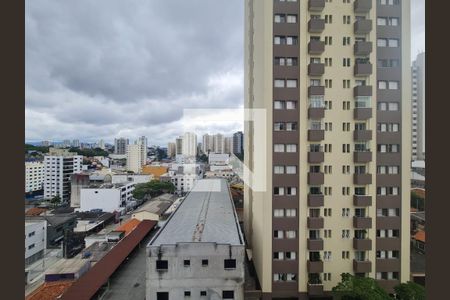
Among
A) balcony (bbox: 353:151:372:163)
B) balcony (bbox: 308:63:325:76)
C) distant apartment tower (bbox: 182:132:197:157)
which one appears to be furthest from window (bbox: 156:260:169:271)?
distant apartment tower (bbox: 182:132:197:157)

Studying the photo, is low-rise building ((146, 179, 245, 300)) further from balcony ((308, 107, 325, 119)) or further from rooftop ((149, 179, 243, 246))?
balcony ((308, 107, 325, 119))

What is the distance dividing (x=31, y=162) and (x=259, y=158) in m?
35.1

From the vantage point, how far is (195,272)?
25.9ft

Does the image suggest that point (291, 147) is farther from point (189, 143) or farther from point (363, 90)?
point (189, 143)

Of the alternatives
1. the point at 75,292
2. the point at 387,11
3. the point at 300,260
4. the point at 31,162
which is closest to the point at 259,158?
the point at 300,260

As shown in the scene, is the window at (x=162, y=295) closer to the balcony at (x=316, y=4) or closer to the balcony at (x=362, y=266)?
the balcony at (x=362, y=266)

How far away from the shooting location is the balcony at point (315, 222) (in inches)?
341

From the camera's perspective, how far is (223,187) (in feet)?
67.9

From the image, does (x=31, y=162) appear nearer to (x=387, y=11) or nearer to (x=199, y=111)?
(x=199, y=111)

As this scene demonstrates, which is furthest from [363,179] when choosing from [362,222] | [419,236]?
[419,236]

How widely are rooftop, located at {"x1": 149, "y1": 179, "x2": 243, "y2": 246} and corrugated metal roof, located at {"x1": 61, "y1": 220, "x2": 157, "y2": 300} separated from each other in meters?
2.86

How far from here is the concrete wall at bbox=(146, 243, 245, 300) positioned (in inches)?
308

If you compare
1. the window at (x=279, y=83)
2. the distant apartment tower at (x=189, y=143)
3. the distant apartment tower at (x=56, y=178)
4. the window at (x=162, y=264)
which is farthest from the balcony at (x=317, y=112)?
the distant apartment tower at (x=56, y=178)

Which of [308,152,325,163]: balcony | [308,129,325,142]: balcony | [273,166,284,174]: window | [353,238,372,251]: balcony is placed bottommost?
[353,238,372,251]: balcony
